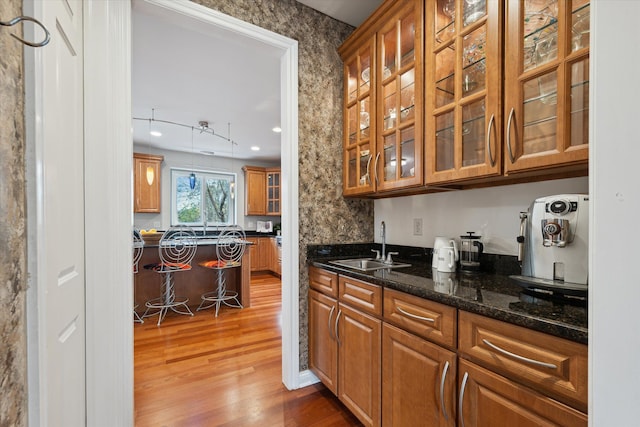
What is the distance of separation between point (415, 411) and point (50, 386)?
1324 millimetres

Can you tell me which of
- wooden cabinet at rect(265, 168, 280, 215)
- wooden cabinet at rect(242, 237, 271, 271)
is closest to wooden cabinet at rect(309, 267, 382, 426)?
wooden cabinet at rect(242, 237, 271, 271)

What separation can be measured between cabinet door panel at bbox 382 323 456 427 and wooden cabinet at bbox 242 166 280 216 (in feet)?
18.5

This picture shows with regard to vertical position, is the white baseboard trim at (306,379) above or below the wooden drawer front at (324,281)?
below

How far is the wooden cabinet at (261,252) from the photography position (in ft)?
21.1

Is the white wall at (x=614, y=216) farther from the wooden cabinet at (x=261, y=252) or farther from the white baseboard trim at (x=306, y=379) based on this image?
the wooden cabinet at (x=261, y=252)

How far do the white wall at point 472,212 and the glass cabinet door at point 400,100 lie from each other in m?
0.38

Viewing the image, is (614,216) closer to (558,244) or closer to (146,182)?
(558,244)

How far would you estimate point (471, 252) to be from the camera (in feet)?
5.31

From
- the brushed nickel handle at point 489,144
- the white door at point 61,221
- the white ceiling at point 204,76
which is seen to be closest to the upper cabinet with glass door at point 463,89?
the brushed nickel handle at point 489,144

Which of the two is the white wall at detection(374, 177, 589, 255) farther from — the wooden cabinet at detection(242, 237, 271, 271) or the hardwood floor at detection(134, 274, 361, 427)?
the wooden cabinet at detection(242, 237, 271, 271)

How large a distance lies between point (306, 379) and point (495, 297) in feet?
5.09

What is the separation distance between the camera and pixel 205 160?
6316 mm

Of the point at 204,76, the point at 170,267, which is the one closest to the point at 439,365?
the point at 204,76

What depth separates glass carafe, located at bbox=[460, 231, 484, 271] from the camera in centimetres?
160
